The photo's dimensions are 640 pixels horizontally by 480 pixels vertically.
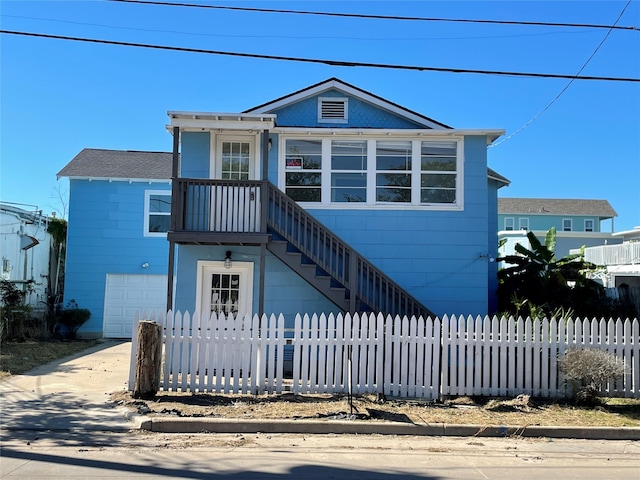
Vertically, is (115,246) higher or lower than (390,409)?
higher

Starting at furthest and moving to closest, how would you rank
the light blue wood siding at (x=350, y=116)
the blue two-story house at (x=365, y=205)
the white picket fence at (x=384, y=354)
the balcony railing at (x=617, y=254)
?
the balcony railing at (x=617, y=254)
the light blue wood siding at (x=350, y=116)
the blue two-story house at (x=365, y=205)
the white picket fence at (x=384, y=354)

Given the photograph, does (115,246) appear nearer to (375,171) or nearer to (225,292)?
(225,292)

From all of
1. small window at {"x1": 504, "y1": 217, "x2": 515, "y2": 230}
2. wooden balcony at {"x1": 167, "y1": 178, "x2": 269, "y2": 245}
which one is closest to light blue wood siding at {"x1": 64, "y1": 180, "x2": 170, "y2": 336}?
wooden balcony at {"x1": 167, "y1": 178, "x2": 269, "y2": 245}

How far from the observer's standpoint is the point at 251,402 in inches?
334

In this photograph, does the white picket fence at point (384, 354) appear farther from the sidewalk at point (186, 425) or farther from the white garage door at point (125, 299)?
the white garage door at point (125, 299)

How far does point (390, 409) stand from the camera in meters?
8.17

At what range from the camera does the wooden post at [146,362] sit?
28.0 ft

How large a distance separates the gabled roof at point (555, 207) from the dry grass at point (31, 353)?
1521 inches

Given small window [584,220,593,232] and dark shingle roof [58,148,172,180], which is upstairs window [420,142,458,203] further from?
small window [584,220,593,232]

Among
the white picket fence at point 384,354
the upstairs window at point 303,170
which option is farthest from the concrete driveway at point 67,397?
the upstairs window at point 303,170

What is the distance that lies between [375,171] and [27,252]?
40.2ft

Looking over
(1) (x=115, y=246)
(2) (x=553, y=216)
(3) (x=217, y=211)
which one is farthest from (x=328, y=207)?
(2) (x=553, y=216)

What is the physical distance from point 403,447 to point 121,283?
13.8 meters

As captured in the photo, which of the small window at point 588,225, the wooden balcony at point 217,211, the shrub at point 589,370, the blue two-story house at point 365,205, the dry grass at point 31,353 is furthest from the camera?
the small window at point 588,225
